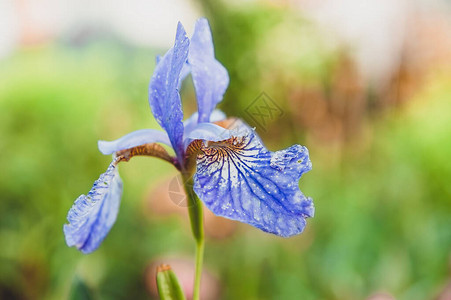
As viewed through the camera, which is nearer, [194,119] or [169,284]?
[169,284]

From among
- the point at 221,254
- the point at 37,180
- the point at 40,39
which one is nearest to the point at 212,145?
the point at 221,254

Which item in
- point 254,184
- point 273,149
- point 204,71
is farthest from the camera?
point 273,149

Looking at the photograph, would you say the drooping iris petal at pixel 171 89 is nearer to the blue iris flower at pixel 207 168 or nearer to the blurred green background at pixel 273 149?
the blue iris flower at pixel 207 168

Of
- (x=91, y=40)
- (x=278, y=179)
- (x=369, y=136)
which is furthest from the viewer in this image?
(x=91, y=40)

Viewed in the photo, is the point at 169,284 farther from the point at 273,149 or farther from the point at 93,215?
the point at 273,149

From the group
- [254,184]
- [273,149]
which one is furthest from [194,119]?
[273,149]

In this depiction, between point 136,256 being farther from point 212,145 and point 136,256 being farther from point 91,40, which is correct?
point 91,40

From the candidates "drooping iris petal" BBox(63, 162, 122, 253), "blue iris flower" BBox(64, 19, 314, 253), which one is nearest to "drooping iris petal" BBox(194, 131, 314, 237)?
"blue iris flower" BBox(64, 19, 314, 253)
